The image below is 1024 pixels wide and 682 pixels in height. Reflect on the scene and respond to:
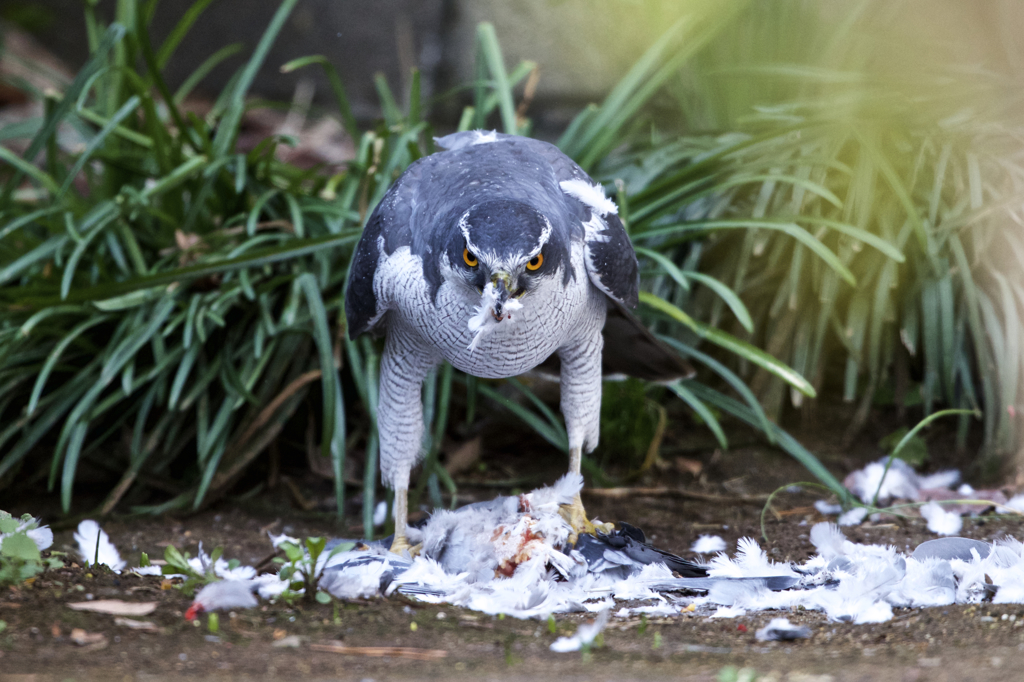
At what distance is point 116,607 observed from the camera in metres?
1.93

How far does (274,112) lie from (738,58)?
12.9ft

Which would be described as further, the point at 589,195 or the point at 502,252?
the point at 589,195

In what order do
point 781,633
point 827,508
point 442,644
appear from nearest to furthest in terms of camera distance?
1. point 442,644
2. point 781,633
3. point 827,508

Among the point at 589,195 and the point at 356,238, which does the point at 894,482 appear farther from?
the point at 356,238

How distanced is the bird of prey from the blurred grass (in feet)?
1.53

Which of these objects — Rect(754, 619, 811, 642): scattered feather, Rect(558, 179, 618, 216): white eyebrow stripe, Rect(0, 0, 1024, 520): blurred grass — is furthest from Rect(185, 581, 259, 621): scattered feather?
Rect(558, 179, 618, 216): white eyebrow stripe

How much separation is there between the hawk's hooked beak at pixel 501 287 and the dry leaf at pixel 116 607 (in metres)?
1.03

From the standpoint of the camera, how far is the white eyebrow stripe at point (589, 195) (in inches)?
105

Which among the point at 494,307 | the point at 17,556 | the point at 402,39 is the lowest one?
the point at 17,556

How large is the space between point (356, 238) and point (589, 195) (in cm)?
119

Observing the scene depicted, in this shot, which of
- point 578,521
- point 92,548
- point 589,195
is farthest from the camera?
point 578,521

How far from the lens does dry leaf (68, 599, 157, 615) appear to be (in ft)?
6.25

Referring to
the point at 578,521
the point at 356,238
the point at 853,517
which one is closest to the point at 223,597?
the point at 578,521

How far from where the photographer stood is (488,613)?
2.15 metres
